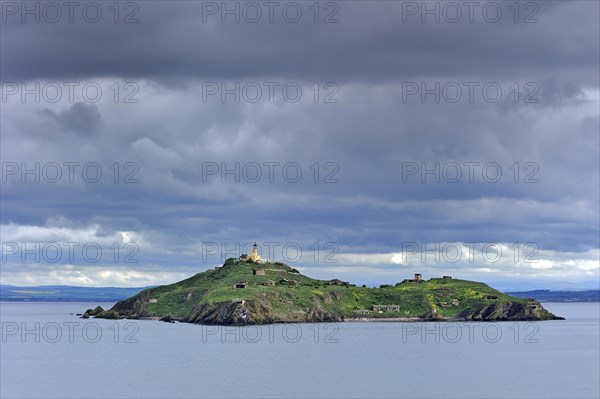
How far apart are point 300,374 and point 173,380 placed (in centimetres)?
2347

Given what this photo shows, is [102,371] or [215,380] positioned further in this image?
[102,371]

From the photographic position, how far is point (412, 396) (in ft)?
443

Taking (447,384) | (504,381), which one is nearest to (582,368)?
(504,381)

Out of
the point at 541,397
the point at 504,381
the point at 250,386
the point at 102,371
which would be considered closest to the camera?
the point at 541,397

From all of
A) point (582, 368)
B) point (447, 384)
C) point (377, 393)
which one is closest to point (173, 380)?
point (377, 393)

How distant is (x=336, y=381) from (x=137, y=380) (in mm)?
33934

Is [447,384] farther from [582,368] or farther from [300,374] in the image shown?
[582,368]

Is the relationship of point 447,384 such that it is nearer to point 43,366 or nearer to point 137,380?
point 137,380

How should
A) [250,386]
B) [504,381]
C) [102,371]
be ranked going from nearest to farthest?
[250,386] < [504,381] < [102,371]

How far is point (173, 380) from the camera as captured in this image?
152750mm

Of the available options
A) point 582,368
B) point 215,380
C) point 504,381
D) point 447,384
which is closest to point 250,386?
point 215,380

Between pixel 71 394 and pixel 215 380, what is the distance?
84.9 feet

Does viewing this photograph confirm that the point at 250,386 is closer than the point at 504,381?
Yes

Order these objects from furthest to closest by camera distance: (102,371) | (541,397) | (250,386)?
(102,371) → (250,386) → (541,397)
